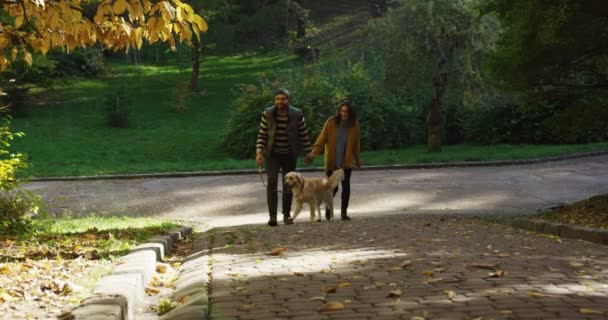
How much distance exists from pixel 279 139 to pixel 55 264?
5.77 meters

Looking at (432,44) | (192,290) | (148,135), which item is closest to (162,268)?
(192,290)

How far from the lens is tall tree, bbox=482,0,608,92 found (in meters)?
12.7

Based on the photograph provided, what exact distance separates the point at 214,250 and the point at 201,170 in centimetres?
1495

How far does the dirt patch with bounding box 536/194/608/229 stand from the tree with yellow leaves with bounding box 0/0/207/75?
299 inches

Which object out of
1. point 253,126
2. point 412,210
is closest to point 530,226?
point 412,210

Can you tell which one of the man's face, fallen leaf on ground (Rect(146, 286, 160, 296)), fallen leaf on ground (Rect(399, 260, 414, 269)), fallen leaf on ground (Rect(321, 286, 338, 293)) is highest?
the man's face

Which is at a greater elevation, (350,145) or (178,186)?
(350,145)

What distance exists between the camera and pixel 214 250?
31.3 ft

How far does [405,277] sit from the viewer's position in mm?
6773

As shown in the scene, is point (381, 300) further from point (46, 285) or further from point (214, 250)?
point (214, 250)

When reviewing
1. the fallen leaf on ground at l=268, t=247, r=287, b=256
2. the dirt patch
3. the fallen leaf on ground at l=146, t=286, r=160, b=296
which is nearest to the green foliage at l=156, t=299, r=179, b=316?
the fallen leaf on ground at l=146, t=286, r=160, b=296

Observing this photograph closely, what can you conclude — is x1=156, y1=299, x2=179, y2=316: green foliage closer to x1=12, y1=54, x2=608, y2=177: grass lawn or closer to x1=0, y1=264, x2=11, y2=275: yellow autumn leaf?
x1=0, y1=264, x2=11, y2=275: yellow autumn leaf

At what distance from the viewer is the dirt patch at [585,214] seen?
12248 mm

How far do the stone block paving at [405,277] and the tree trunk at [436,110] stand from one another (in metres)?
17.4
